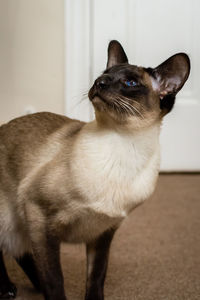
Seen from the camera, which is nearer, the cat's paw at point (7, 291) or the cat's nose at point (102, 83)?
the cat's nose at point (102, 83)

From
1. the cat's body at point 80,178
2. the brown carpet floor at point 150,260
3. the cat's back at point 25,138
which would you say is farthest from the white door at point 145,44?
the cat's body at point 80,178

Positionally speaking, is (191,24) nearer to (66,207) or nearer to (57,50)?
(57,50)

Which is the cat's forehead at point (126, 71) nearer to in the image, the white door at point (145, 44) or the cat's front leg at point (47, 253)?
the cat's front leg at point (47, 253)

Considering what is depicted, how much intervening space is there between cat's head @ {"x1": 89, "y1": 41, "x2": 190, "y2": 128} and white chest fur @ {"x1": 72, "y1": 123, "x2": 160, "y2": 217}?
5 centimetres

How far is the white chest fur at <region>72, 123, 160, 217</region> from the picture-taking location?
1.18 meters

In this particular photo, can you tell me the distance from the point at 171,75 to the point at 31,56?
165cm

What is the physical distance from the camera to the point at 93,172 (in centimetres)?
120

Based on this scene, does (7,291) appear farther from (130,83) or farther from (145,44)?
(145,44)

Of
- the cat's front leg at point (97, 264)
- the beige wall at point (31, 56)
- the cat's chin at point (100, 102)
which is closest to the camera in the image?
the cat's chin at point (100, 102)

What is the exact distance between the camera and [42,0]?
8.99 ft

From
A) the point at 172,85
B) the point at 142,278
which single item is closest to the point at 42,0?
the point at 172,85

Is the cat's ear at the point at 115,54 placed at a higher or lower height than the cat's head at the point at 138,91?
higher

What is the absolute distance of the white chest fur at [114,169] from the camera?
1.18 metres

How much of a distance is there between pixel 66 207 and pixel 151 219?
1071mm
